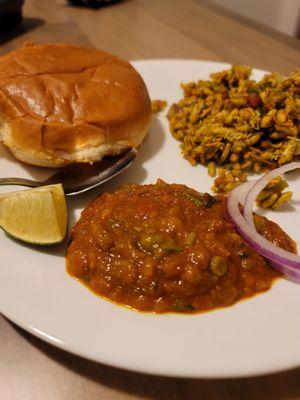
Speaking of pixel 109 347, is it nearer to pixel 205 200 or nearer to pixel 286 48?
pixel 205 200

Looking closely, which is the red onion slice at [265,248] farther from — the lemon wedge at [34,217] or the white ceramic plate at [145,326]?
the lemon wedge at [34,217]

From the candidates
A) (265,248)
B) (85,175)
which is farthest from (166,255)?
(85,175)

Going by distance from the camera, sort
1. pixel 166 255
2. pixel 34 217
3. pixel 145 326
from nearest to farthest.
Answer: pixel 145 326 < pixel 166 255 < pixel 34 217

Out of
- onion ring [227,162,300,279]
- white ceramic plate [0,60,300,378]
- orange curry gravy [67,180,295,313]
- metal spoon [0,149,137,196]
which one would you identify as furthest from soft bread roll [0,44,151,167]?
onion ring [227,162,300,279]

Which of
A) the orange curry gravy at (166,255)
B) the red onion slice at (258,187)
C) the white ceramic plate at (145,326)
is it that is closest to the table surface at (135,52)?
the white ceramic plate at (145,326)

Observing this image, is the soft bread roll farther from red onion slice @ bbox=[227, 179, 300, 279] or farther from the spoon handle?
red onion slice @ bbox=[227, 179, 300, 279]

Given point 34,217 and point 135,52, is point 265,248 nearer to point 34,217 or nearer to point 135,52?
point 34,217
